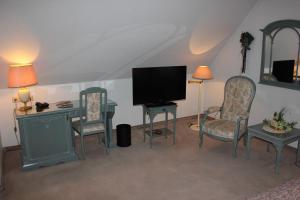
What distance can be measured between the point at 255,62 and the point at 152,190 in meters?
3.02

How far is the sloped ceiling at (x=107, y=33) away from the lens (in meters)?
3.34

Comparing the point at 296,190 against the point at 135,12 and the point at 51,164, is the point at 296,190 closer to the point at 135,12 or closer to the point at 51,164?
the point at 135,12

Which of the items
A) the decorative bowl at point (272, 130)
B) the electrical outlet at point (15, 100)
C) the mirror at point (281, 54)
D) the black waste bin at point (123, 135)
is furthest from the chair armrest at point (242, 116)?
the electrical outlet at point (15, 100)

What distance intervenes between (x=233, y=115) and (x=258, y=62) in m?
1.09

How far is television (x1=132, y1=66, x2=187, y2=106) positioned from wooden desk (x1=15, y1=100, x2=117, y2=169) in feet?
3.59

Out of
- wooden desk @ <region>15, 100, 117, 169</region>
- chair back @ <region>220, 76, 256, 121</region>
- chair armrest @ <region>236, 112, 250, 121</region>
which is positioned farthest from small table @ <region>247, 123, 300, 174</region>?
wooden desk @ <region>15, 100, 117, 169</region>

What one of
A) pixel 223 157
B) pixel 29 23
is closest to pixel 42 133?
pixel 29 23

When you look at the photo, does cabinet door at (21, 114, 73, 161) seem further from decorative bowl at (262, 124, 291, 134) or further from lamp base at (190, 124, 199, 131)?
decorative bowl at (262, 124, 291, 134)

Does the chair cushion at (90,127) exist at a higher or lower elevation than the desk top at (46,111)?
lower

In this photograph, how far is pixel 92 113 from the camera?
13.6 feet

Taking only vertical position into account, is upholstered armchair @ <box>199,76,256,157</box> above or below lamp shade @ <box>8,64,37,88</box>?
below

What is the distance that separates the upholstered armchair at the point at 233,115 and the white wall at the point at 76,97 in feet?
4.67

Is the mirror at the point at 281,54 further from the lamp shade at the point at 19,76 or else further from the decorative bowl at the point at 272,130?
the lamp shade at the point at 19,76

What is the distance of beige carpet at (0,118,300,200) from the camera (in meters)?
3.32
